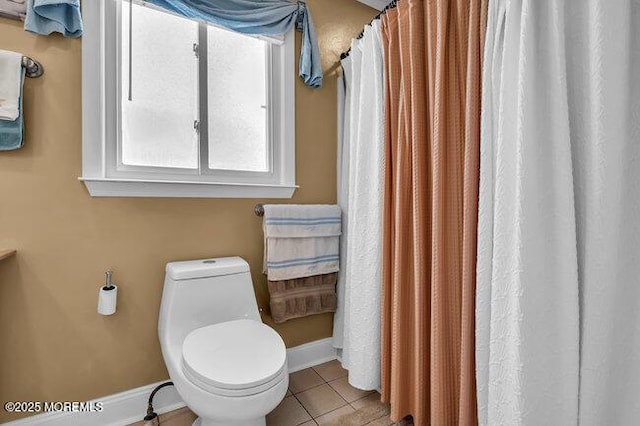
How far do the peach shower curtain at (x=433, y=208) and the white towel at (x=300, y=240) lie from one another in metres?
0.46

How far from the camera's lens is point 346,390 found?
167 centimetres

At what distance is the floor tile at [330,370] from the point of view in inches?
71.2

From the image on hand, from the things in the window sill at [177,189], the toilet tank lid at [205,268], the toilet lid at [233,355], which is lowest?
the toilet lid at [233,355]

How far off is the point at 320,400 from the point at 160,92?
1.73m

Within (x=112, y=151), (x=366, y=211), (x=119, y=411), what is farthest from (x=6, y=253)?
(x=366, y=211)

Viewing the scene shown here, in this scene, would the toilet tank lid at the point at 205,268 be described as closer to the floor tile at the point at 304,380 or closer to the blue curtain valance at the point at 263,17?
the floor tile at the point at 304,380

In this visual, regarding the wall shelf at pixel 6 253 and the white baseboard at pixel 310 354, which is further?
the white baseboard at pixel 310 354

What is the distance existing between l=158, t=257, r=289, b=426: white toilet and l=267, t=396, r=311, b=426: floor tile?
0.16 m

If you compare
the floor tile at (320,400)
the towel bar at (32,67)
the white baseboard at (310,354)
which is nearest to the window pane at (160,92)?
the towel bar at (32,67)

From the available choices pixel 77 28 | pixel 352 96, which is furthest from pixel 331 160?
pixel 77 28

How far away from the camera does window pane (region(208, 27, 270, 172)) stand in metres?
1.70

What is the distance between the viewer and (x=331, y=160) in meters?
1.99

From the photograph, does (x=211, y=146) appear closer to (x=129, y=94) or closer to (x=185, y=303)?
(x=129, y=94)

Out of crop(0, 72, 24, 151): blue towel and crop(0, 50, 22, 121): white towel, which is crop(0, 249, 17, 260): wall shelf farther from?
crop(0, 50, 22, 121): white towel
